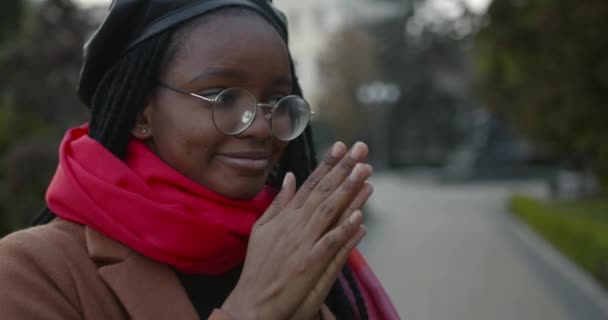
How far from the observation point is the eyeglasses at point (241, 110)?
159 cm

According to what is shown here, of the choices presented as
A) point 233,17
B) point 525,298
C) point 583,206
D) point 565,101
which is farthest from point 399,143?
point 233,17

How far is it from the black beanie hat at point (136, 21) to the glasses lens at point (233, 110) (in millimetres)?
194

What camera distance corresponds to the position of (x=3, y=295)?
4.65 ft

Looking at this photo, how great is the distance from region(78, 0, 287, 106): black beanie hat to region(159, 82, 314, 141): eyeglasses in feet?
0.44

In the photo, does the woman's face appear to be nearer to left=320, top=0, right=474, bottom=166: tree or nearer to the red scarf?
the red scarf

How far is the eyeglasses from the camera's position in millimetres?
1594

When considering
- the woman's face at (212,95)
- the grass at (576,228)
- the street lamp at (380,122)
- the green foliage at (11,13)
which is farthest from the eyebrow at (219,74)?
the street lamp at (380,122)

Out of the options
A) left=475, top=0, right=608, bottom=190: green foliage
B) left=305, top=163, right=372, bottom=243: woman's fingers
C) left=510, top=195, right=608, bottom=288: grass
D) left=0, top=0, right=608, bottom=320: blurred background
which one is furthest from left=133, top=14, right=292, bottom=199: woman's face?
left=475, top=0, right=608, bottom=190: green foliage

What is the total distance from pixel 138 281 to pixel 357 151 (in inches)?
20.8

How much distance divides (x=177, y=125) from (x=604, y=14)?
9087mm

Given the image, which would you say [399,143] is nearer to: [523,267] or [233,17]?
[523,267]

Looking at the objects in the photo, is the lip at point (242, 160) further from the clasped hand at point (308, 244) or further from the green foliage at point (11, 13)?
the green foliage at point (11, 13)

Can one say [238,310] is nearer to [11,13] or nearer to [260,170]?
[260,170]

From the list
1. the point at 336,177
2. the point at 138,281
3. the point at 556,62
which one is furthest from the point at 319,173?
the point at 556,62
